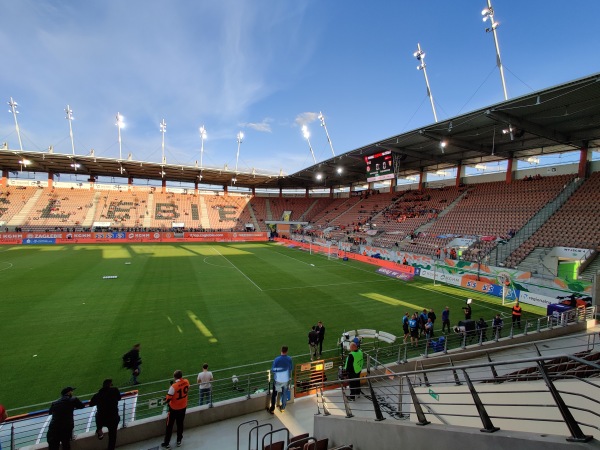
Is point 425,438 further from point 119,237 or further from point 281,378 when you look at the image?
point 119,237

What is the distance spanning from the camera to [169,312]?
15.7 m

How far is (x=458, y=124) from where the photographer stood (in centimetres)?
2666

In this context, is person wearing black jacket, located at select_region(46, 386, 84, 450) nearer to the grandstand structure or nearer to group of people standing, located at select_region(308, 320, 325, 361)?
the grandstand structure

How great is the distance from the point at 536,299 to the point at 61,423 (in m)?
22.5

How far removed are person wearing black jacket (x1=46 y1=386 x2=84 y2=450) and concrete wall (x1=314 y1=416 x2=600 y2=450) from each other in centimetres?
466

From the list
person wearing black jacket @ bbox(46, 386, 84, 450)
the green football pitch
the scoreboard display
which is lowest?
the green football pitch

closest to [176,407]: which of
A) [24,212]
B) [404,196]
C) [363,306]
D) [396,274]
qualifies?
[363,306]

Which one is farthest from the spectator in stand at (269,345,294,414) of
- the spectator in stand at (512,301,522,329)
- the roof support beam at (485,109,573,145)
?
the roof support beam at (485,109,573,145)

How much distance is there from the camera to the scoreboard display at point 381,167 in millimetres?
32156

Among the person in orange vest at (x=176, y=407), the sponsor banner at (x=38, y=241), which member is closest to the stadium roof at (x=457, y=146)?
the sponsor banner at (x=38, y=241)

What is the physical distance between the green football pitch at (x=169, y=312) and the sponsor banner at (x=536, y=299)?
996mm

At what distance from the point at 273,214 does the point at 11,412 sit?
61.9 m

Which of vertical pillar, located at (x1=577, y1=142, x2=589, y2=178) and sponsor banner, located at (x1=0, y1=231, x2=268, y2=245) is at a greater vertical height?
vertical pillar, located at (x1=577, y1=142, x2=589, y2=178)

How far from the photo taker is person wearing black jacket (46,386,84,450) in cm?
544
